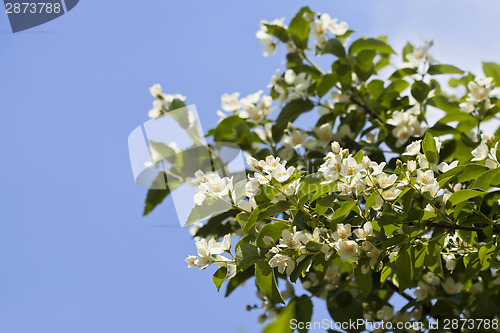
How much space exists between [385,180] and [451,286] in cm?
72

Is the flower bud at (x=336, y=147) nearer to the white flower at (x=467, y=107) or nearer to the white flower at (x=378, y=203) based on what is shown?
the white flower at (x=378, y=203)

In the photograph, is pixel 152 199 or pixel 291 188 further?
pixel 152 199

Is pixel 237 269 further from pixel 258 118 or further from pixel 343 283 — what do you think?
pixel 258 118

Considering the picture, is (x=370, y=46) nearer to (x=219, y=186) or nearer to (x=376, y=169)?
(x=376, y=169)

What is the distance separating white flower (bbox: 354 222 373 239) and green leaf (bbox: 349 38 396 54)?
3.82 ft

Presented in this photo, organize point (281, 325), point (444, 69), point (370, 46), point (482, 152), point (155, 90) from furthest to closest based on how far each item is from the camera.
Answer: point (155, 90), point (370, 46), point (444, 69), point (482, 152), point (281, 325)

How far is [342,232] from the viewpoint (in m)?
1.16

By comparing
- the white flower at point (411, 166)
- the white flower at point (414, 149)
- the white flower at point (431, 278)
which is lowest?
the white flower at point (431, 278)

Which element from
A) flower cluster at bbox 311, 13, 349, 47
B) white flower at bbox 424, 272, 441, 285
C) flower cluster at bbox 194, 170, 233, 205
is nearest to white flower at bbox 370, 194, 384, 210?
flower cluster at bbox 194, 170, 233, 205

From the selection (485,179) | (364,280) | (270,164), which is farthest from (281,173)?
(485,179)

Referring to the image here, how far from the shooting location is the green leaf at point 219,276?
4.08ft

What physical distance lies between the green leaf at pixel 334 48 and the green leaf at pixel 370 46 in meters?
0.06

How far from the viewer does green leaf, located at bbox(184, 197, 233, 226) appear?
1.22 metres

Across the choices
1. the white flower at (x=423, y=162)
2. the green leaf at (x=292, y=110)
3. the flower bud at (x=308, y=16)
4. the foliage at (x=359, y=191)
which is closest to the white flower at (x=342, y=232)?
the foliage at (x=359, y=191)
